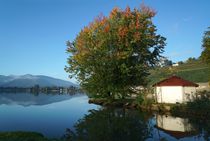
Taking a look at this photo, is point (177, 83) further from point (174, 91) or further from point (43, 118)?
point (43, 118)

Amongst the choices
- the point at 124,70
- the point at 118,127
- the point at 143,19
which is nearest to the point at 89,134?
the point at 118,127

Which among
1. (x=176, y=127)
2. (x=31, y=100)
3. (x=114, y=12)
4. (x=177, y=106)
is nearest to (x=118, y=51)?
(x=114, y=12)

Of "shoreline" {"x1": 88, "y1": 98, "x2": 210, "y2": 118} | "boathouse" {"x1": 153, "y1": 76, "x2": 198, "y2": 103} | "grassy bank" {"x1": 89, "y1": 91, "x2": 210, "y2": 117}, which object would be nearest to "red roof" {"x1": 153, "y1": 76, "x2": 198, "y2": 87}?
"boathouse" {"x1": 153, "y1": 76, "x2": 198, "y2": 103}

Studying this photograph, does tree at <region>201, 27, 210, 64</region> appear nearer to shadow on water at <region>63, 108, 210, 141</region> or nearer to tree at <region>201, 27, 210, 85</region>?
tree at <region>201, 27, 210, 85</region>

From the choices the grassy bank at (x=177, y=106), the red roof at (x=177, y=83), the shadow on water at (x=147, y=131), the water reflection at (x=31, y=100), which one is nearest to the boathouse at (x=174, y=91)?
the red roof at (x=177, y=83)

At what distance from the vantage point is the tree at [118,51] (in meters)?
43.5

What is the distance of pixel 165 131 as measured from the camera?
26828 millimetres

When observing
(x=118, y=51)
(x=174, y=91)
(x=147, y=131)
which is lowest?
(x=147, y=131)

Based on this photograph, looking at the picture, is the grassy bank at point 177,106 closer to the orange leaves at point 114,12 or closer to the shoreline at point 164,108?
the shoreline at point 164,108

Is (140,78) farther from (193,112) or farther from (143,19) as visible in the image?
(193,112)

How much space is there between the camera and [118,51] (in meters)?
44.6

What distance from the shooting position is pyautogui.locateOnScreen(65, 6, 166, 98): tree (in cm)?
4347

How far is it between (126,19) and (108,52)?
5.85 m

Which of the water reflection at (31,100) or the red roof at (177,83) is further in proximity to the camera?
the water reflection at (31,100)
